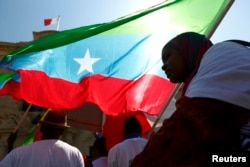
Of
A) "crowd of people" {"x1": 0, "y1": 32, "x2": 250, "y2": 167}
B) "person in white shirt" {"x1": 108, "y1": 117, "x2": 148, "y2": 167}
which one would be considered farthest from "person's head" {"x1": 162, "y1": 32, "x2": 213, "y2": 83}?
"person in white shirt" {"x1": 108, "y1": 117, "x2": 148, "y2": 167}

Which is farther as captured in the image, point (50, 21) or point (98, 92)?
point (50, 21)

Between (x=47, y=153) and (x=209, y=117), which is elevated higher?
(x=209, y=117)

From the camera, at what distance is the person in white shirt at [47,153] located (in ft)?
8.63

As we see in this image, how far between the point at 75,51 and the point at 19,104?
9.45 meters

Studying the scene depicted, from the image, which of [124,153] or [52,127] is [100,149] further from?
[52,127]

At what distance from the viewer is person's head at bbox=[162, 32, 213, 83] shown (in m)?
1.77

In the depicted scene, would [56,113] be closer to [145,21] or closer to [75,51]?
[75,51]

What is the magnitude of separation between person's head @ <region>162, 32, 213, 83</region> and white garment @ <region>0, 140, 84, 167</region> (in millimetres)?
1292

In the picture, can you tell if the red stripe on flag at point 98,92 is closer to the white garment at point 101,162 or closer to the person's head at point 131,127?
the person's head at point 131,127

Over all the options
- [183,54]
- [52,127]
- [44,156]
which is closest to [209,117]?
[183,54]

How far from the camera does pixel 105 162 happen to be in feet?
12.7

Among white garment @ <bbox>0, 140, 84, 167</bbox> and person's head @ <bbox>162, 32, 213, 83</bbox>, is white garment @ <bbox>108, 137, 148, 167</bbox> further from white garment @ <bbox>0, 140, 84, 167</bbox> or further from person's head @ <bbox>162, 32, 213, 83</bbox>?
person's head @ <bbox>162, 32, 213, 83</bbox>

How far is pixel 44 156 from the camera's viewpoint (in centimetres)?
267

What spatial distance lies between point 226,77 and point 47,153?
1.93 meters
